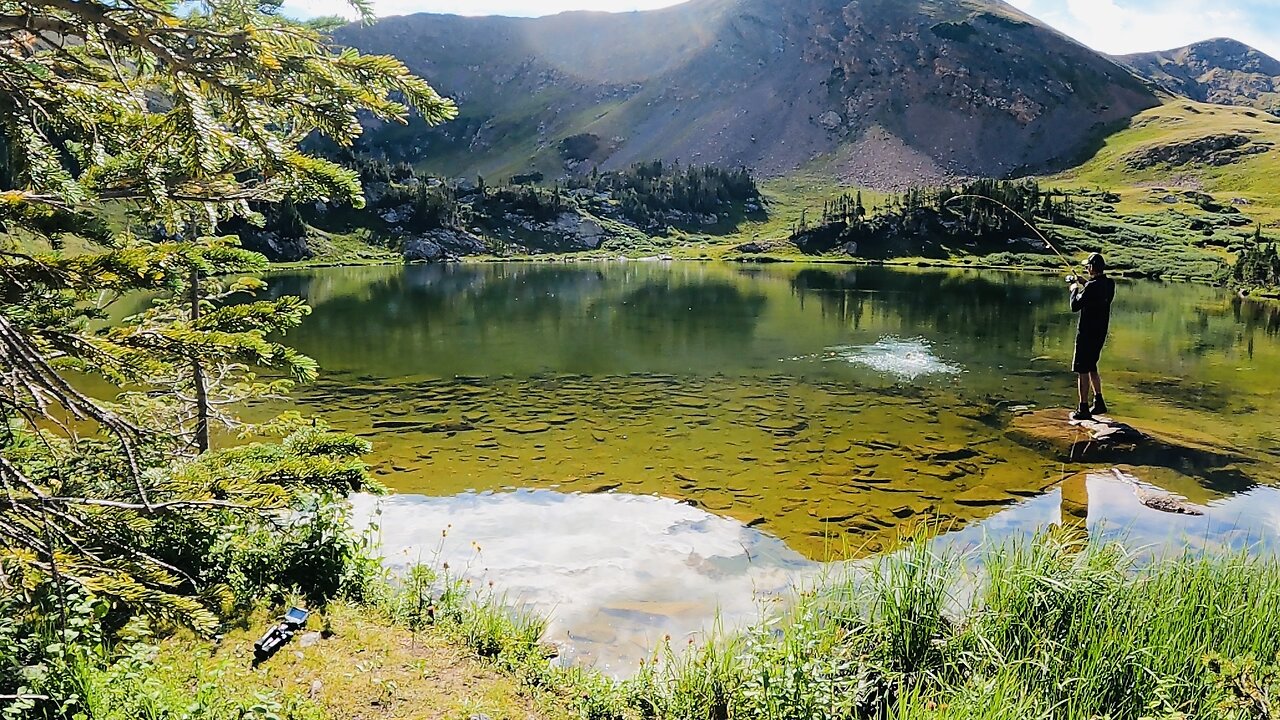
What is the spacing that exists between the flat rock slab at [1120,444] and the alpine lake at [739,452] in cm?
16

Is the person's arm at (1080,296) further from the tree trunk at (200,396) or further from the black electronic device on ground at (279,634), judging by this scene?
the tree trunk at (200,396)

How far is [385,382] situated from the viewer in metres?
26.2

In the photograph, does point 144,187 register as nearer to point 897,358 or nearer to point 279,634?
point 279,634

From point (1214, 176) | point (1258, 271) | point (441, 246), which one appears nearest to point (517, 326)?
point (1258, 271)

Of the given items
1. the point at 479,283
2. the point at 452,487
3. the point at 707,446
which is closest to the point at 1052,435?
the point at 707,446

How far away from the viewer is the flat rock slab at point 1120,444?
16.7 metres

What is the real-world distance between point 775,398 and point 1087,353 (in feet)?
29.8

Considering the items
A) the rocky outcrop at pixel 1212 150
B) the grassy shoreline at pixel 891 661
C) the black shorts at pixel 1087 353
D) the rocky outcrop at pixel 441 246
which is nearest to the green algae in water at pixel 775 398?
the black shorts at pixel 1087 353

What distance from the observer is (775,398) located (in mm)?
24172

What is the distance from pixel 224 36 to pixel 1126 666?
27.6 feet

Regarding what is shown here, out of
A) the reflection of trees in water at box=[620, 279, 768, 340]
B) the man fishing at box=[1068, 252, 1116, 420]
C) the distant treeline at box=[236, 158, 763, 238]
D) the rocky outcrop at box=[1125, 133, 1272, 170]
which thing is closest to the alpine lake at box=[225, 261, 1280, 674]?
the reflection of trees in water at box=[620, 279, 768, 340]

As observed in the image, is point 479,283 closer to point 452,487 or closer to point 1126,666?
point 452,487

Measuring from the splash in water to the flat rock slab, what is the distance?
29.4 ft

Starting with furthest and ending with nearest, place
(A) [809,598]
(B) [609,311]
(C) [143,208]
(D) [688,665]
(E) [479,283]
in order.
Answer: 1. (E) [479,283]
2. (B) [609,311]
3. (A) [809,598]
4. (D) [688,665]
5. (C) [143,208]
